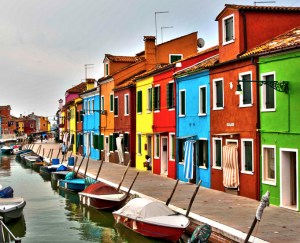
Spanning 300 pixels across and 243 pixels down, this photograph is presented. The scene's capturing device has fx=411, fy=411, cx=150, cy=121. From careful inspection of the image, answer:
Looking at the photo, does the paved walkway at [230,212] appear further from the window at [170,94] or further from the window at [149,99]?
the window at [149,99]

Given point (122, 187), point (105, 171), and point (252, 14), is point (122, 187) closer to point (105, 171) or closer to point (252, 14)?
point (105, 171)

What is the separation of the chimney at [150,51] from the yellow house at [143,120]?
4.46 metres

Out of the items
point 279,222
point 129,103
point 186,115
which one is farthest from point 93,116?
point 279,222

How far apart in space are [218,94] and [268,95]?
3688mm

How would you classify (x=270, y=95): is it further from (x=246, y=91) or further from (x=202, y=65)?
(x=202, y=65)

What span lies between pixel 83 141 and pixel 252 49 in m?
31.4

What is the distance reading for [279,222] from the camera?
1202 centimetres

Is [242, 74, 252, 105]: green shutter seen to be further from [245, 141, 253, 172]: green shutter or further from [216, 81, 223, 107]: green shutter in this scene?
[216, 81, 223, 107]: green shutter

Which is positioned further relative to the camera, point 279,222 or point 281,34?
point 281,34

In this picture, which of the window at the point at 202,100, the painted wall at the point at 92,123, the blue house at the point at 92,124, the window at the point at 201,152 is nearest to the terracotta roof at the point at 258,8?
the window at the point at 202,100

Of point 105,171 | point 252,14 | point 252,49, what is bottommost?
point 105,171

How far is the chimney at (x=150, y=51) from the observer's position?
32.2 metres

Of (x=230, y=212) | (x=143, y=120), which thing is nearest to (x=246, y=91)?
(x=230, y=212)

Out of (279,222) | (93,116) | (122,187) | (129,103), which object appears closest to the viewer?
(279,222)
